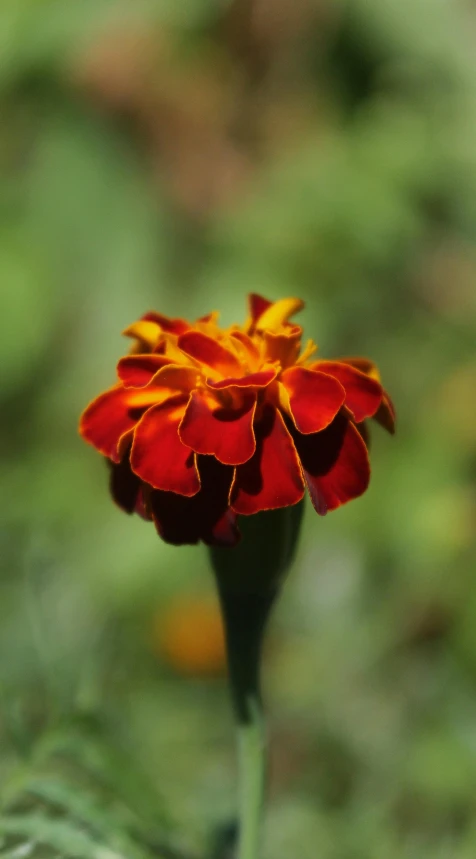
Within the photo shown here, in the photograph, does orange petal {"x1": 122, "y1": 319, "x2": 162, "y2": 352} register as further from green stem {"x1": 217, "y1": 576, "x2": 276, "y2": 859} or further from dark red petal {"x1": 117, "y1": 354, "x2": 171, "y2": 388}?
green stem {"x1": 217, "y1": 576, "x2": 276, "y2": 859}

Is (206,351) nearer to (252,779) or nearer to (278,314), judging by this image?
(278,314)

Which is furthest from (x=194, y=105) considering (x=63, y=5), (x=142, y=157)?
(x=63, y=5)

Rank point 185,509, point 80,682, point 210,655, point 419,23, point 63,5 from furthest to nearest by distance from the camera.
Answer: point 419,23 < point 63,5 < point 210,655 < point 80,682 < point 185,509

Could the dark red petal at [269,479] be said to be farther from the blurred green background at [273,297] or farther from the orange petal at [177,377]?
the blurred green background at [273,297]

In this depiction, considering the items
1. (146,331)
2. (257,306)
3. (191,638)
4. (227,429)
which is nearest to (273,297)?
(191,638)

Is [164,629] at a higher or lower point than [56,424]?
lower

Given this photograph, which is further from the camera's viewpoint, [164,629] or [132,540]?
[132,540]

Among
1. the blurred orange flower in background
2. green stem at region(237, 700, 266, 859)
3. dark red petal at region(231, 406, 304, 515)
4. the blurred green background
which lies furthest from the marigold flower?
the blurred orange flower in background

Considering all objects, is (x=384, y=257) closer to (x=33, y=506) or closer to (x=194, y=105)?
(x=194, y=105)
